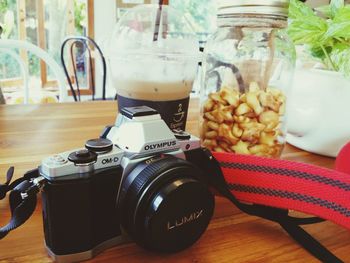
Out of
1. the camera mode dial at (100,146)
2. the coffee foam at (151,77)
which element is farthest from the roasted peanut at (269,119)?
the camera mode dial at (100,146)

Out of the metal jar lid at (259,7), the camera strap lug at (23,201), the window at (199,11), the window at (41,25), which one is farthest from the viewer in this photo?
Result: the window at (199,11)

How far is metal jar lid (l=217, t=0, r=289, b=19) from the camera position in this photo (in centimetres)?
36

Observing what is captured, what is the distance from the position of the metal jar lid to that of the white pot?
11 cm

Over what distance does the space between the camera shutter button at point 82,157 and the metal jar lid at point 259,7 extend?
0.77 ft

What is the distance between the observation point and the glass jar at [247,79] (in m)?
0.39

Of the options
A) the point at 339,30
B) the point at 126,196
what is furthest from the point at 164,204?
the point at 339,30

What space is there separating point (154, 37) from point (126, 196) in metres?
0.30

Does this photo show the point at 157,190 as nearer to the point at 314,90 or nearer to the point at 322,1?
the point at 314,90

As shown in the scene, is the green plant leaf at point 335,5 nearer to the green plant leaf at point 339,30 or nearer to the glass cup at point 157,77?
the green plant leaf at point 339,30

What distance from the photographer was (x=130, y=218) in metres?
0.26

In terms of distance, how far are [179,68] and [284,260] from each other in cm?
25

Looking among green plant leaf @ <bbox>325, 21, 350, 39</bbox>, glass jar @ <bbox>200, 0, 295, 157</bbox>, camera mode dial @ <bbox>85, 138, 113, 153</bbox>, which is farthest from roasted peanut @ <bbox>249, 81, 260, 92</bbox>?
camera mode dial @ <bbox>85, 138, 113, 153</bbox>

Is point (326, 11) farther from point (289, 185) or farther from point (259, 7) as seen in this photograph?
point (289, 185)

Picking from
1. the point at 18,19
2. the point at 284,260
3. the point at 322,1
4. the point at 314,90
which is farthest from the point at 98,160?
the point at 18,19
